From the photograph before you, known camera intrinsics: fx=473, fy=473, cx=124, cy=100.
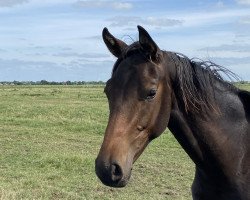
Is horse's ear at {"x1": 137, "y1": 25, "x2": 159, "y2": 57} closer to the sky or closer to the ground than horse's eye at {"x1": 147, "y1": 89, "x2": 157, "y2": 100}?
closer to the sky

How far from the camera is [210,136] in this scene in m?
3.65

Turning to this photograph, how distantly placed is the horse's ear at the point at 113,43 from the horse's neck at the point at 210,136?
59 centimetres

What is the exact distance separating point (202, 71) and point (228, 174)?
82 centimetres

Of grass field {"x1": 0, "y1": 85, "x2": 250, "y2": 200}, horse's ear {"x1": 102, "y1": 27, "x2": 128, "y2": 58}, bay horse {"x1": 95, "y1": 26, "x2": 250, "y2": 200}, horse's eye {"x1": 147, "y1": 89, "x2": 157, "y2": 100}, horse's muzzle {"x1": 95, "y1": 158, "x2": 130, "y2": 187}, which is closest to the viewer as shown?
horse's muzzle {"x1": 95, "y1": 158, "x2": 130, "y2": 187}

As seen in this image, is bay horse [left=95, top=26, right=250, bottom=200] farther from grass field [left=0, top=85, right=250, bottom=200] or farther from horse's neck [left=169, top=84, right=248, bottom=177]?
grass field [left=0, top=85, right=250, bottom=200]

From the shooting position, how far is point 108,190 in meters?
8.64

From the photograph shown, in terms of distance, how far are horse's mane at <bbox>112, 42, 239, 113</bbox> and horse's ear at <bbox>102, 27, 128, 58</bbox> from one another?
0.11 metres

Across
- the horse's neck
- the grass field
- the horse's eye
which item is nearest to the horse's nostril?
the horse's eye

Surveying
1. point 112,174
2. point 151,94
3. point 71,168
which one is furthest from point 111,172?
point 71,168

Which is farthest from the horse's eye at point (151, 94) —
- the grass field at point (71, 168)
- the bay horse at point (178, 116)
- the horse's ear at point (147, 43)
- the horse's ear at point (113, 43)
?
the grass field at point (71, 168)

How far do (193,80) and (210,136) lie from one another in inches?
17.8

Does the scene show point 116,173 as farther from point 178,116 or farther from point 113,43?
point 113,43

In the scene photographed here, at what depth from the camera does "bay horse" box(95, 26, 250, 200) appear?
3152mm

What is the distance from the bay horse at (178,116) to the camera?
3.15 metres
